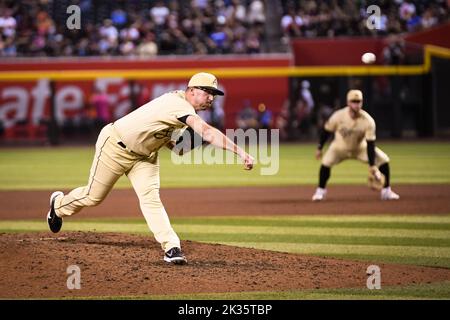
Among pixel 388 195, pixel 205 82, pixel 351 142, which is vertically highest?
pixel 205 82

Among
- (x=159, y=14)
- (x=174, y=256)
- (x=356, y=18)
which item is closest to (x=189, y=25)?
(x=159, y=14)

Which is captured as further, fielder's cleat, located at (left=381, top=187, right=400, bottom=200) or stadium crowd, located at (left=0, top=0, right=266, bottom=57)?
stadium crowd, located at (left=0, top=0, right=266, bottom=57)

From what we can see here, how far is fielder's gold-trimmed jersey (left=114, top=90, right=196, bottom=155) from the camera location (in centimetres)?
807

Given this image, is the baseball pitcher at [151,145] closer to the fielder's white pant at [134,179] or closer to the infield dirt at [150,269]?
the fielder's white pant at [134,179]

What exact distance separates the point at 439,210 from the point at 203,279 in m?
6.32

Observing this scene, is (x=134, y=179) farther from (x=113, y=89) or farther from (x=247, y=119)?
(x=113, y=89)

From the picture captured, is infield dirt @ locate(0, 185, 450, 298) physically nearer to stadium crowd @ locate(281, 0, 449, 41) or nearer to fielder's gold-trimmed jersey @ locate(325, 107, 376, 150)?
fielder's gold-trimmed jersey @ locate(325, 107, 376, 150)

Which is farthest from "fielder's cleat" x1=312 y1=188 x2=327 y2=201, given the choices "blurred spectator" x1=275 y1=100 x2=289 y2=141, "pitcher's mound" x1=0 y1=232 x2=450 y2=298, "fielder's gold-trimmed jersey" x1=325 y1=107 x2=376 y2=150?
"blurred spectator" x1=275 y1=100 x2=289 y2=141

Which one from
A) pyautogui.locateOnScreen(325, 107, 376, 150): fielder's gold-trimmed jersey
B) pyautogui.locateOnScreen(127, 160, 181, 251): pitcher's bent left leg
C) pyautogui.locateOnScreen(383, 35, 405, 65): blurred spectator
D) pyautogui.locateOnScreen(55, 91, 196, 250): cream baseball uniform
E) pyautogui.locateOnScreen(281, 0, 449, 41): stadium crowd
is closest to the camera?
pyautogui.locateOnScreen(55, 91, 196, 250): cream baseball uniform

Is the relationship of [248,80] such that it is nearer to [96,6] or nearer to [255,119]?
[255,119]

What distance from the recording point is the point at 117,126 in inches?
336

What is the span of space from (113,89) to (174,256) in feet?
70.1

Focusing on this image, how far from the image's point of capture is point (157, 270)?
7.98 m
